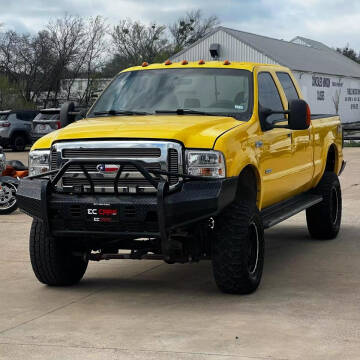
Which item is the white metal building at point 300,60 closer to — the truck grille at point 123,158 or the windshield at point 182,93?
the windshield at point 182,93

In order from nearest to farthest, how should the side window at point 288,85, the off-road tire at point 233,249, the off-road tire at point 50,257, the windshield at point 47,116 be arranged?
1. the off-road tire at point 233,249
2. the off-road tire at point 50,257
3. the side window at point 288,85
4. the windshield at point 47,116

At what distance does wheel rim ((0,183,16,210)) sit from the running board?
16.5 ft

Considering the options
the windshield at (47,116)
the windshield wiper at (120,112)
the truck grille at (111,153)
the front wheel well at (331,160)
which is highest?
the windshield wiper at (120,112)

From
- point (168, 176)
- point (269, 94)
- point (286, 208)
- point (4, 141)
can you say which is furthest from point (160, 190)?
point (4, 141)

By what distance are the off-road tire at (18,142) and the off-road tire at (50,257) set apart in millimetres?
25538

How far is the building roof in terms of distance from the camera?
51.9m

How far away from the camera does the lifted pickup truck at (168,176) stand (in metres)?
7.15

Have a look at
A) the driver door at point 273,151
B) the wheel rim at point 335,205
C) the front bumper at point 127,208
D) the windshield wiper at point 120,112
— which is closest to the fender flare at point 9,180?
the wheel rim at point 335,205

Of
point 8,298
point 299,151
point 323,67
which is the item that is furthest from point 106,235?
point 323,67

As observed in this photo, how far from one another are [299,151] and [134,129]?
9.08 feet

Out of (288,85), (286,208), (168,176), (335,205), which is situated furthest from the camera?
(335,205)

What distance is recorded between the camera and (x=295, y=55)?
55688 mm

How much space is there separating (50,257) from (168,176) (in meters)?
1.44

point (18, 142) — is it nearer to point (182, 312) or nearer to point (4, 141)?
point (4, 141)
